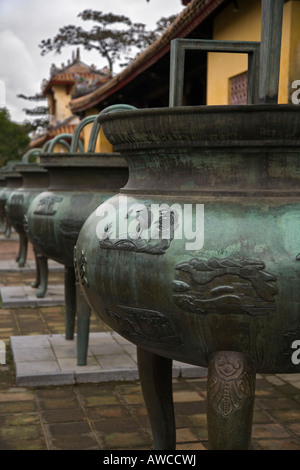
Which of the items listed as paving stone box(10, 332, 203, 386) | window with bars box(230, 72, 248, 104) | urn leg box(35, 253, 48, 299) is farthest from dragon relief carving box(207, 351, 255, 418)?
window with bars box(230, 72, 248, 104)

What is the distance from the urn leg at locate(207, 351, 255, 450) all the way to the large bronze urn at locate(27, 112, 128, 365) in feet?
7.33

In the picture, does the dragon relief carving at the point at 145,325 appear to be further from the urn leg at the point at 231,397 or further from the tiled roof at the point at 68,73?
the tiled roof at the point at 68,73

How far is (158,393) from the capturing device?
97.0 inches

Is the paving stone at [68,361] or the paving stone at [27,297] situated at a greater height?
the paving stone at [68,361]

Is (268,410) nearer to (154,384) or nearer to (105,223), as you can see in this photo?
(154,384)

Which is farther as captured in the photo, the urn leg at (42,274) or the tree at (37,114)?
the tree at (37,114)

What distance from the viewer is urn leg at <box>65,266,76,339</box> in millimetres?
4547

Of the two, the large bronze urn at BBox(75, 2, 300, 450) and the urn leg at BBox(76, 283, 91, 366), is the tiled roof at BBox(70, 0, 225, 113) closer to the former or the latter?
the urn leg at BBox(76, 283, 91, 366)

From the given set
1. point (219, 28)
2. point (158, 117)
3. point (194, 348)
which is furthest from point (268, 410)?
point (219, 28)

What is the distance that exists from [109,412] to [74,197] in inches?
52.9

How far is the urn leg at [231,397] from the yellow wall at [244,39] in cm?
450

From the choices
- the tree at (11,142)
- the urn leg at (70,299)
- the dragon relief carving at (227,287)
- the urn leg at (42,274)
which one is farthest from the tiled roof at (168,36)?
the tree at (11,142)

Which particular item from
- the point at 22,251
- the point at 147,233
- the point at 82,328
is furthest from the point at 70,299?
the point at 22,251

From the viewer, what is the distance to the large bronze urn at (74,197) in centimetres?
402
